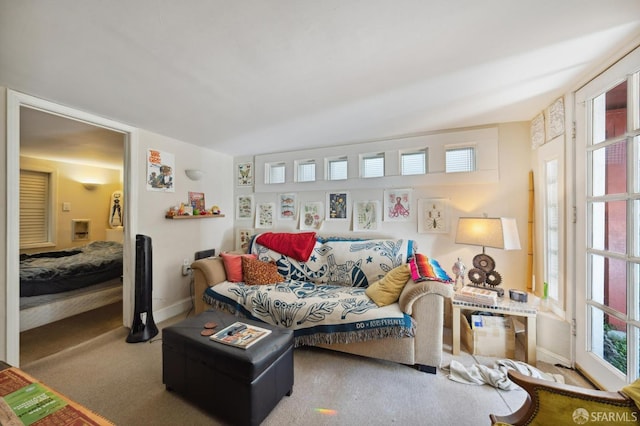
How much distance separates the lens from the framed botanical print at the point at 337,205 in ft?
10.2

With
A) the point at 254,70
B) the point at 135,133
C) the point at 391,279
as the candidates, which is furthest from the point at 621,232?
the point at 135,133

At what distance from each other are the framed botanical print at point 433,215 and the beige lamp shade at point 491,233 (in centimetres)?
32

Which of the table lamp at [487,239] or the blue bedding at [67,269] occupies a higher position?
the table lamp at [487,239]

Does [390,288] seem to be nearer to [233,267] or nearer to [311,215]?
[311,215]

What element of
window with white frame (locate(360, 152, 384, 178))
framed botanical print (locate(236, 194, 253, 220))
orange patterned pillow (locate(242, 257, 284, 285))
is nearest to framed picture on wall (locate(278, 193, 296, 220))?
framed botanical print (locate(236, 194, 253, 220))

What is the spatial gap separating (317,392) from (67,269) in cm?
331

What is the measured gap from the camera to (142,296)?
7.70 feet

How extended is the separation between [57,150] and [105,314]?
8.16 ft

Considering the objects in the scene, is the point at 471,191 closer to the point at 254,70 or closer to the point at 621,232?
the point at 621,232

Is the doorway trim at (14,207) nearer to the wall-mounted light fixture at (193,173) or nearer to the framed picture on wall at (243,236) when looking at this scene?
the wall-mounted light fixture at (193,173)

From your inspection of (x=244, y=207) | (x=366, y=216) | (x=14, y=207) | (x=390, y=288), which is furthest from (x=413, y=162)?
(x=14, y=207)

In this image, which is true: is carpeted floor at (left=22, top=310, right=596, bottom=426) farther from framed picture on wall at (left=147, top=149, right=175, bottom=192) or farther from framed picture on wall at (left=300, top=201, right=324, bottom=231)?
framed picture on wall at (left=147, top=149, right=175, bottom=192)

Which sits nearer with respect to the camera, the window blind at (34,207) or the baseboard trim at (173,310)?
the baseboard trim at (173,310)

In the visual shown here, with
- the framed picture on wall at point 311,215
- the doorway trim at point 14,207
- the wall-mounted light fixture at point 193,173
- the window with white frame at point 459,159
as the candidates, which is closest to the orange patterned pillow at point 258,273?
the framed picture on wall at point 311,215
